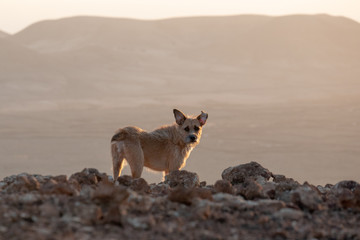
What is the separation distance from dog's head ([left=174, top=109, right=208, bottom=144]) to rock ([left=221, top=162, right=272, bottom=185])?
1062 millimetres

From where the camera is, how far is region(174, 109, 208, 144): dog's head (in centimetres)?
1038

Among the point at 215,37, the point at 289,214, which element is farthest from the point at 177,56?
the point at 289,214

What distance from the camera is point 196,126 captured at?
34.9 feet

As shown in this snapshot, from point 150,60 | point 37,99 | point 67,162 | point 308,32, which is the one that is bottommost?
point 67,162

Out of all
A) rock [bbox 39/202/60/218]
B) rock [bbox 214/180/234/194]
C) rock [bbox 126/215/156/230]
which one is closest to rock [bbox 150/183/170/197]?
rock [bbox 214/180/234/194]

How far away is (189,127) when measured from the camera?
1056 centimetres

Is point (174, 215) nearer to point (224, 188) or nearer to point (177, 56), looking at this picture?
point (224, 188)

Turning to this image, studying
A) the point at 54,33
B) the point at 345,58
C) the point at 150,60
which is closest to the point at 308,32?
the point at 345,58

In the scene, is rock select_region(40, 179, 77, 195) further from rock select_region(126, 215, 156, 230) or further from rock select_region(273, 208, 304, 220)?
rock select_region(273, 208, 304, 220)

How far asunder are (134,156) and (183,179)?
1.26 m

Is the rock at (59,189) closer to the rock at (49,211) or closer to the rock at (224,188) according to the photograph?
the rock at (49,211)

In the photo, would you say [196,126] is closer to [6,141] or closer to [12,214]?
[12,214]

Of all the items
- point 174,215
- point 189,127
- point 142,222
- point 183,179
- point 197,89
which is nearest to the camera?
point 142,222

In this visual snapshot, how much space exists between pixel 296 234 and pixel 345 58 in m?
105
